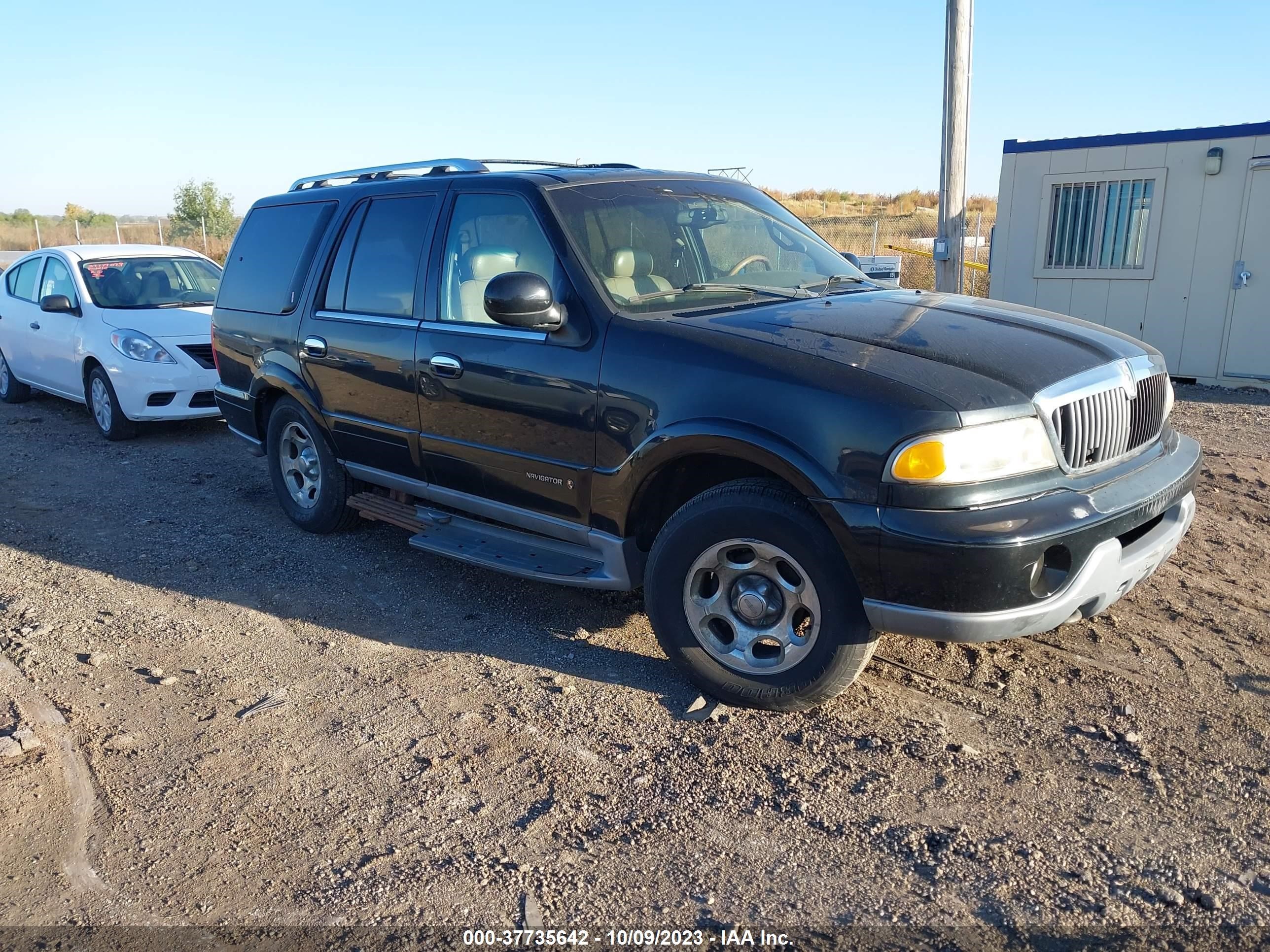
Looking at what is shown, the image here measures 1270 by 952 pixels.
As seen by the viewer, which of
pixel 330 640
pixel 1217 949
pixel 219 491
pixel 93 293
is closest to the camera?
pixel 1217 949

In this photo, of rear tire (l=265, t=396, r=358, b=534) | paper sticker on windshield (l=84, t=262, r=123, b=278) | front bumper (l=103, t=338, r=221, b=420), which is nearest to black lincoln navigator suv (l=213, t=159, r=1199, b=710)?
rear tire (l=265, t=396, r=358, b=534)

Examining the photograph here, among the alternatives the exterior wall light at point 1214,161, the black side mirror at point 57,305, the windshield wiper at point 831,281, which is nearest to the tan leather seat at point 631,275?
the windshield wiper at point 831,281

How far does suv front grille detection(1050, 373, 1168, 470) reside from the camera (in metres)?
3.40

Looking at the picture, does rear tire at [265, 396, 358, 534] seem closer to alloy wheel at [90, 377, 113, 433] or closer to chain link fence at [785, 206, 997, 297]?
alloy wheel at [90, 377, 113, 433]

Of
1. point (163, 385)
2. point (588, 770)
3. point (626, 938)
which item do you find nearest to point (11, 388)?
point (163, 385)

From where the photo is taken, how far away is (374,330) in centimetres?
504

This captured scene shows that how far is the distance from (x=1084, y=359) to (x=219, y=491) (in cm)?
589

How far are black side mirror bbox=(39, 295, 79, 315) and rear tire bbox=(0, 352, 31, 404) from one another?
2.24 meters

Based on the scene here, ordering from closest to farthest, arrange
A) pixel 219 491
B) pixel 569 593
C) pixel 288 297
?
pixel 569 593 → pixel 288 297 → pixel 219 491

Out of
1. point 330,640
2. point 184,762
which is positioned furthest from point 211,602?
point 184,762

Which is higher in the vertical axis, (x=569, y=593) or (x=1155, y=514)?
(x=1155, y=514)

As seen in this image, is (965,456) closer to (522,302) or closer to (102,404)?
(522,302)

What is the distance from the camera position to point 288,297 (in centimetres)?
577

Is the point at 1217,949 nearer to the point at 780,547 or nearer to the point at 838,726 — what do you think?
the point at 838,726
